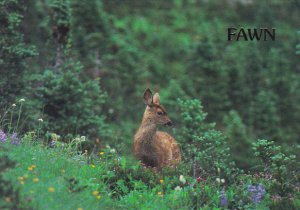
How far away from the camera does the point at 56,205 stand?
31.4ft

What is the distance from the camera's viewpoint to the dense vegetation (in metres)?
11.3

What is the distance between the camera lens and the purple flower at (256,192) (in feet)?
37.3

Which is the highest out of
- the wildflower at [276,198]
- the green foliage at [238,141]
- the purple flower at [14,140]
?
the purple flower at [14,140]

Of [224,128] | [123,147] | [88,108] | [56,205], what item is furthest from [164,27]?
[56,205]

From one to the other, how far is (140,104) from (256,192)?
55.2ft

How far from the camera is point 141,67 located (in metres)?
30.5

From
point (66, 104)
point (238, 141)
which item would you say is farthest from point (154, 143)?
point (238, 141)

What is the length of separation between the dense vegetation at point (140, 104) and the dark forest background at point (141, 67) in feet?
0.17

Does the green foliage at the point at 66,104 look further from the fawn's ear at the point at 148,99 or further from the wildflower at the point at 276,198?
the wildflower at the point at 276,198

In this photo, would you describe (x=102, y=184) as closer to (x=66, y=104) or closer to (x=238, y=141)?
(x=66, y=104)

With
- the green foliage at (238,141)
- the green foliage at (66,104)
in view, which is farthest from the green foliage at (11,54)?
the green foliage at (238,141)

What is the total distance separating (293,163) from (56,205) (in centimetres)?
471

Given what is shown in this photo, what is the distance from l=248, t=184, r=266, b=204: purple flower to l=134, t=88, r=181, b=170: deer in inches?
84.1

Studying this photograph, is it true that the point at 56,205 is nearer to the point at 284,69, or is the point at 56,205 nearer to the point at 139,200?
the point at 139,200
